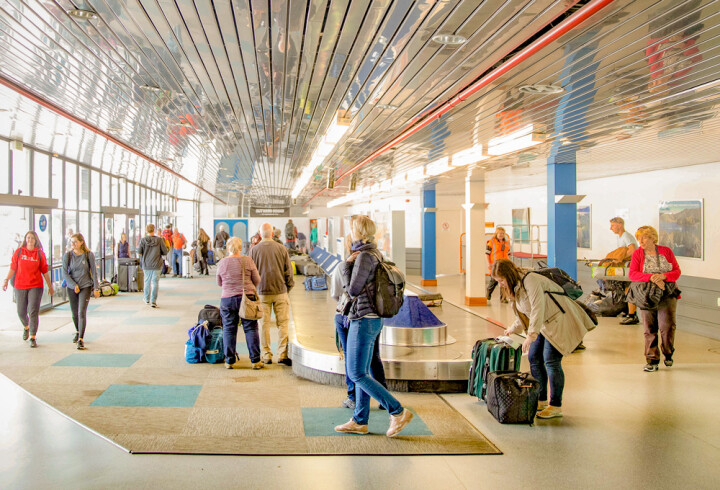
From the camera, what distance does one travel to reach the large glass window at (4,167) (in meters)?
10.5

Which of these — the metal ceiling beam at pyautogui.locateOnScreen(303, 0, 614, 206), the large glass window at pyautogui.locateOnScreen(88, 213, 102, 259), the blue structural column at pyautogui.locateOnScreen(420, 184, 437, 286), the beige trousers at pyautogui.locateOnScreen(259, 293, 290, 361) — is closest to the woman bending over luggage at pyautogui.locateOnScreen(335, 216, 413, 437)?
the metal ceiling beam at pyautogui.locateOnScreen(303, 0, 614, 206)

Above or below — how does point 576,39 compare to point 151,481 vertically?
above

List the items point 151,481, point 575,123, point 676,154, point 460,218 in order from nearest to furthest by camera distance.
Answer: point 151,481 < point 575,123 < point 676,154 < point 460,218

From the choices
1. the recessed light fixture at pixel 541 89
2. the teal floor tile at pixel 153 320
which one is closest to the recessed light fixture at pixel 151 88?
the recessed light fixture at pixel 541 89

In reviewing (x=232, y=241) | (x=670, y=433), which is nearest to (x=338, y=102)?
(x=232, y=241)

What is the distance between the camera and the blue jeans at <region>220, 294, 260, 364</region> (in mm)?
7086

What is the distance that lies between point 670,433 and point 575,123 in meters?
4.55

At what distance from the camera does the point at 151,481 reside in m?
3.82

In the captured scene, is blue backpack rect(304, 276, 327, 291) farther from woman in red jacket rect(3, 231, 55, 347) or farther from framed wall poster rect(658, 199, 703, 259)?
framed wall poster rect(658, 199, 703, 259)

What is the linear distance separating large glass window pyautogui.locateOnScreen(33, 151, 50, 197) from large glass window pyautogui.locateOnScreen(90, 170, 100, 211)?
2940mm

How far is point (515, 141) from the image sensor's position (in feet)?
31.2

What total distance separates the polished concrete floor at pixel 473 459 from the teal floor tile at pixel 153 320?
440 cm

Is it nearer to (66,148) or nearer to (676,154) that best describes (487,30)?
(676,154)

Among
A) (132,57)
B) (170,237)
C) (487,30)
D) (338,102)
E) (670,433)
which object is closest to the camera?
(487,30)
